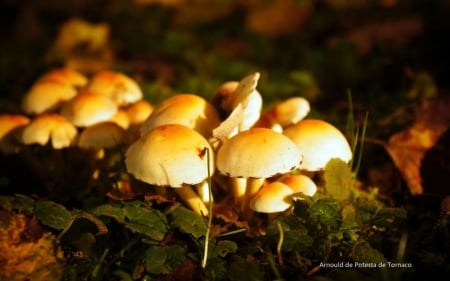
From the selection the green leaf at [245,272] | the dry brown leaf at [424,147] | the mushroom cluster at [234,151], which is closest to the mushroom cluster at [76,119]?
the mushroom cluster at [234,151]

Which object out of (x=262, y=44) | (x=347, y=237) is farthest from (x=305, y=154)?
(x=262, y=44)

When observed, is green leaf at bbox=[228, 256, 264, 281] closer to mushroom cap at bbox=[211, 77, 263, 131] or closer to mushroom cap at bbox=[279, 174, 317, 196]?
mushroom cap at bbox=[279, 174, 317, 196]

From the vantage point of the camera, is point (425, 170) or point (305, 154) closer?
point (305, 154)

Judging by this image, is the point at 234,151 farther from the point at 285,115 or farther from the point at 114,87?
the point at 114,87

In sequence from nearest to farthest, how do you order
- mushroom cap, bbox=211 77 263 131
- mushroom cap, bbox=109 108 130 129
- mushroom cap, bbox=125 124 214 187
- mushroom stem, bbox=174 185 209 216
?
mushroom cap, bbox=125 124 214 187, mushroom stem, bbox=174 185 209 216, mushroom cap, bbox=211 77 263 131, mushroom cap, bbox=109 108 130 129

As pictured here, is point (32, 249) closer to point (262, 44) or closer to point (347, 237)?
Result: point (347, 237)

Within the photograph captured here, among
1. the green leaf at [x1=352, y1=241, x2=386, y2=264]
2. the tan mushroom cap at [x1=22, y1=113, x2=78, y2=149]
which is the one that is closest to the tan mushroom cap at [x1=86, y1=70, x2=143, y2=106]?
the tan mushroom cap at [x1=22, y1=113, x2=78, y2=149]

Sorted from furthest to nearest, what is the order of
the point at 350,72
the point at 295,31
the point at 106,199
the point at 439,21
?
1. the point at 295,31
2. the point at 439,21
3. the point at 350,72
4. the point at 106,199
